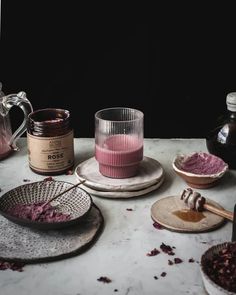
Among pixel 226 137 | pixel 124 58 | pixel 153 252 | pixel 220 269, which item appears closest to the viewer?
pixel 220 269

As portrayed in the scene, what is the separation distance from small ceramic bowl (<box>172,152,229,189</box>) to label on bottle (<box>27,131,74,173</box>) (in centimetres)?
23

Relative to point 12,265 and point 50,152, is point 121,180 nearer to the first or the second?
point 50,152

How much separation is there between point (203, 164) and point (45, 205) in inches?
14.0

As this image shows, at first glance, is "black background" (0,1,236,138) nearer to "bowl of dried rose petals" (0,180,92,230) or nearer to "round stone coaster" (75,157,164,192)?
"round stone coaster" (75,157,164,192)

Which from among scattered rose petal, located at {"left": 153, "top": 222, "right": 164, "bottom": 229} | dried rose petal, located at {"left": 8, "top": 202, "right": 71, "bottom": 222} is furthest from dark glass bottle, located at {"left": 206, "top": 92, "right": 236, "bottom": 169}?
dried rose petal, located at {"left": 8, "top": 202, "right": 71, "bottom": 222}

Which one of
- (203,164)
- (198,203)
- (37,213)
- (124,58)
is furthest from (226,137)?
(37,213)

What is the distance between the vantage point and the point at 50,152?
3.52ft

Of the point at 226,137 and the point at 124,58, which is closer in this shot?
the point at 226,137

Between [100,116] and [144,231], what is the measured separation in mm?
306

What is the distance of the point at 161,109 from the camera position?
134 cm

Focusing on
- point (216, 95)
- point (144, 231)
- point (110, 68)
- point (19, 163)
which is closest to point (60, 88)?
point (110, 68)

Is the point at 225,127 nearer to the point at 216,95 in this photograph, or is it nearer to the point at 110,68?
the point at 216,95

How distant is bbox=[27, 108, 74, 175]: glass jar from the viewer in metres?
1.06

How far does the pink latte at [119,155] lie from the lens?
1.02 metres
